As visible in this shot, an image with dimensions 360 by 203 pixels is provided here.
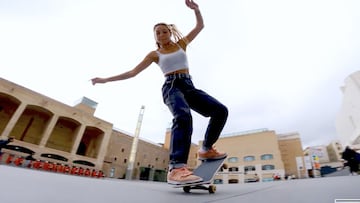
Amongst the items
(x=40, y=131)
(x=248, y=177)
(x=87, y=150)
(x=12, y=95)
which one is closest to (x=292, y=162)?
(x=248, y=177)

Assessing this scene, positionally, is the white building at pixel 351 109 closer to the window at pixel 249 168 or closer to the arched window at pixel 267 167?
the arched window at pixel 267 167

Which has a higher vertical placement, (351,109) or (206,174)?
(351,109)

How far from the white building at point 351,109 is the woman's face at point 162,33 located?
96.8 feet

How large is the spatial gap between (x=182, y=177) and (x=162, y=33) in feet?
3.90

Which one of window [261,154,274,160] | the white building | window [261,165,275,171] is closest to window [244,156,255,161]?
window [261,154,274,160]

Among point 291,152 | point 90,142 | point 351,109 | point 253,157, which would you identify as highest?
point 351,109

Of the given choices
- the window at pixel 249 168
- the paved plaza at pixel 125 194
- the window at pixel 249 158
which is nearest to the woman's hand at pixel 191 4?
the paved plaza at pixel 125 194

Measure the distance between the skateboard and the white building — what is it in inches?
1151

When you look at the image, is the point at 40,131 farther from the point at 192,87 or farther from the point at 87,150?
the point at 192,87

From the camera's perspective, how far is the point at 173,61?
61.0 inches

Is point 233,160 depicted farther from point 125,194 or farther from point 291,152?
point 125,194

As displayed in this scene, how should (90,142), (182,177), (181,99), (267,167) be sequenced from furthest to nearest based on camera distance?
(267,167) → (90,142) → (181,99) → (182,177)

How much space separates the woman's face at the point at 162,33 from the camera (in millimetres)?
1629

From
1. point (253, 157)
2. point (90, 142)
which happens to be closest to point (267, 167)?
point (253, 157)
